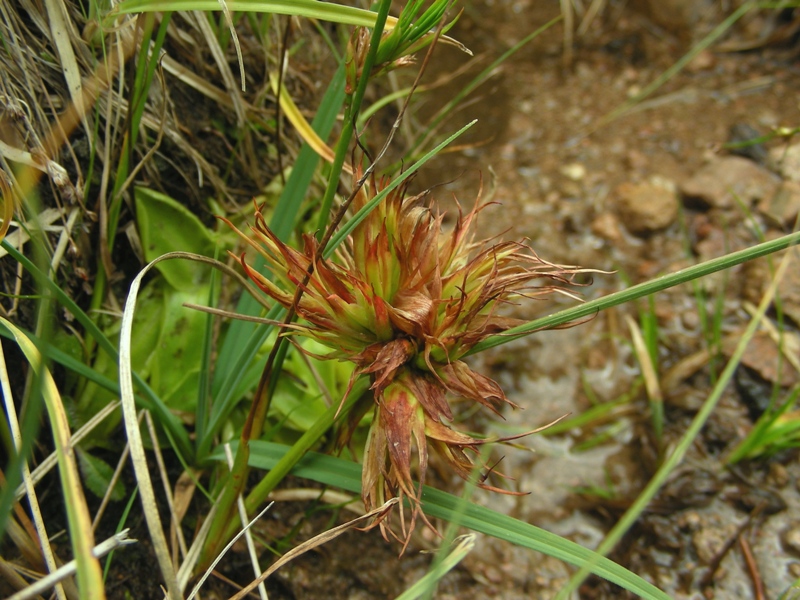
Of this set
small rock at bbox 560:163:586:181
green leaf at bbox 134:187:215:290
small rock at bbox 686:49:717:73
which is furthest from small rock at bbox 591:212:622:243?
green leaf at bbox 134:187:215:290

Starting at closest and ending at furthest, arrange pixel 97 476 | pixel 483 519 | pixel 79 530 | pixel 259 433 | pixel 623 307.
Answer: pixel 79 530
pixel 483 519
pixel 259 433
pixel 97 476
pixel 623 307

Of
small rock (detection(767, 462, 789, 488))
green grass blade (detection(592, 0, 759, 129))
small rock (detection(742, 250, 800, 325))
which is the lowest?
small rock (detection(767, 462, 789, 488))

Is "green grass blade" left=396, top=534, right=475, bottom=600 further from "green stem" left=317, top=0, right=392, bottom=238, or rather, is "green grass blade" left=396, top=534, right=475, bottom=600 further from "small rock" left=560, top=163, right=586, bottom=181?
"small rock" left=560, top=163, right=586, bottom=181

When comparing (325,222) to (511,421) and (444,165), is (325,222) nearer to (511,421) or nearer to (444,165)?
(511,421)

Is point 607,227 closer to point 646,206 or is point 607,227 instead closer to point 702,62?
point 646,206

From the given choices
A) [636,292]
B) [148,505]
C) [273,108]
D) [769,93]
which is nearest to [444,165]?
[273,108]

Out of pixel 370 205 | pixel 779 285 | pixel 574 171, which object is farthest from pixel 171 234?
pixel 779 285

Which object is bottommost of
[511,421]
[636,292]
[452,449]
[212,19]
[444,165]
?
[511,421]
